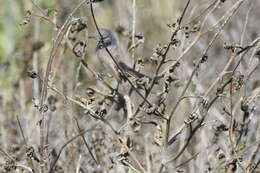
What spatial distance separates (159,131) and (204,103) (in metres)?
0.24

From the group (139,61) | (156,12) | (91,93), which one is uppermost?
(156,12)

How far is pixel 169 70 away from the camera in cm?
204

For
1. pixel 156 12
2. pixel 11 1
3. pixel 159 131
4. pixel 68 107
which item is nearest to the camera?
pixel 159 131

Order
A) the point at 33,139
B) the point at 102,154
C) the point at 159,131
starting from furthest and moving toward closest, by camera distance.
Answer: the point at 33,139, the point at 102,154, the point at 159,131

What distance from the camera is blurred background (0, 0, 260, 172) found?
240 cm

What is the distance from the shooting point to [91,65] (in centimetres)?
448

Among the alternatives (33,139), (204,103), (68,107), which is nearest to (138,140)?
(33,139)

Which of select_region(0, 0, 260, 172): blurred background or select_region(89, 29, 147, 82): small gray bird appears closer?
select_region(89, 29, 147, 82): small gray bird

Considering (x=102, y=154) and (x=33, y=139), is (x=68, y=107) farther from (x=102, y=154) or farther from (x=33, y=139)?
(x=33, y=139)

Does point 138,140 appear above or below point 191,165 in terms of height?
above

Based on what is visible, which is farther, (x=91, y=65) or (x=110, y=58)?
(x=91, y=65)

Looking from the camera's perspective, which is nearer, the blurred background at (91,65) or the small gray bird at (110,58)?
the small gray bird at (110,58)

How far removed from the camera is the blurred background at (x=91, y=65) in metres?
2.40

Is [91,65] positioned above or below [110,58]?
above
